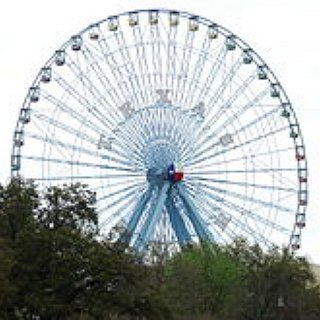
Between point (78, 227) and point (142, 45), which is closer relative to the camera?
point (78, 227)

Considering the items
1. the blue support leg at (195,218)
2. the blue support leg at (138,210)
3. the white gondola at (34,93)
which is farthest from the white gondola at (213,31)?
the white gondola at (34,93)

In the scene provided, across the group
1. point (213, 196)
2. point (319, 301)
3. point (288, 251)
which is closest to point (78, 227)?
point (213, 196)

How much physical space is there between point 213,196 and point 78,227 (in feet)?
54.0

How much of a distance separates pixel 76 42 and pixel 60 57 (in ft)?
3.44

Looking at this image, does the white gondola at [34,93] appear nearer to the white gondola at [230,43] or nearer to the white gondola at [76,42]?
the white gondola at [76,42]

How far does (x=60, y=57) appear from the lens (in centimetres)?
5131

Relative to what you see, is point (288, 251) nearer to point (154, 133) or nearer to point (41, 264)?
point (154, 133)

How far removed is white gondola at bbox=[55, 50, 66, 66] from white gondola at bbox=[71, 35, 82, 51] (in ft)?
1.69

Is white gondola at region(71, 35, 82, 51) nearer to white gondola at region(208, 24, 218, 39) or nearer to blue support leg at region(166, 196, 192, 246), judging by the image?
white gondola at region(208, 24, 218, 39)

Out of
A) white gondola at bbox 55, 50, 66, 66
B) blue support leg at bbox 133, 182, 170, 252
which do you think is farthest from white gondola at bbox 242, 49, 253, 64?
white gondola at bbox 55, 50, 66, 66

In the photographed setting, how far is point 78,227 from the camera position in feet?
114

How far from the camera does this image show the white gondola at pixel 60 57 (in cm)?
5125

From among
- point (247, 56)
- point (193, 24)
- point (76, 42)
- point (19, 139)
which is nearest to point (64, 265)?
point (19, 139)

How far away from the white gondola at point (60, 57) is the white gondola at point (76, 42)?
0.52 m
